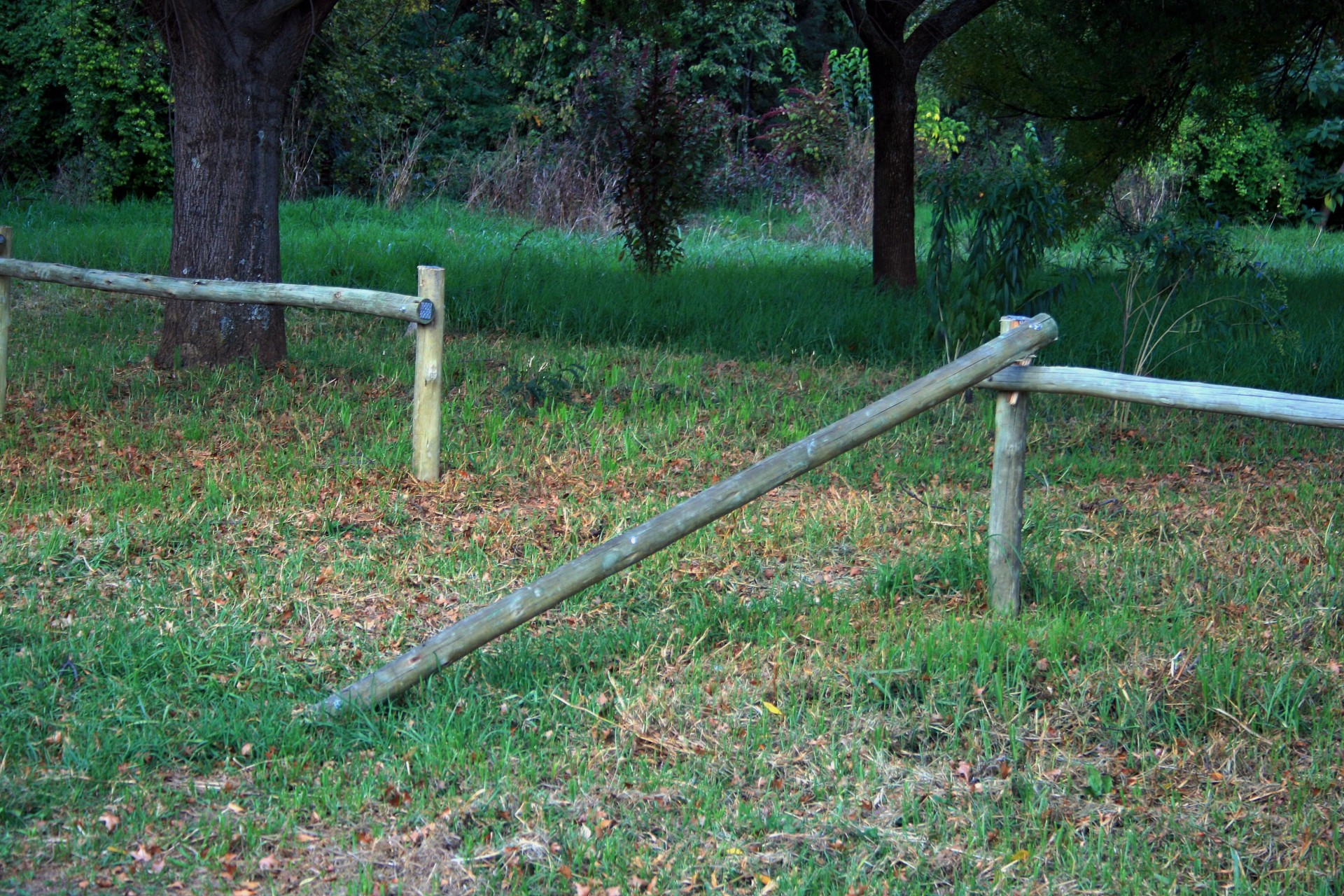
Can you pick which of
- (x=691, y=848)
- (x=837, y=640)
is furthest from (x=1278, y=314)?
(x=691, y=848)

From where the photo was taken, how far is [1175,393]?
12.2 feet

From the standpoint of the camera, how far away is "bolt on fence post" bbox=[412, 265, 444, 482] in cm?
553

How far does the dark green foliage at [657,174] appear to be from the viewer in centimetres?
1093

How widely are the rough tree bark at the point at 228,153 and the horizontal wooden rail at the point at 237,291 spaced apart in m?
0.82

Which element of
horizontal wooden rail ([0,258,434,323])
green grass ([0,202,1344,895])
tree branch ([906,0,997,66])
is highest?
tree branch ([906,0,997,66])

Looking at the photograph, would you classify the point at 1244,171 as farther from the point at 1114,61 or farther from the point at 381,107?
the point at 381,107

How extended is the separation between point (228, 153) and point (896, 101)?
563cm

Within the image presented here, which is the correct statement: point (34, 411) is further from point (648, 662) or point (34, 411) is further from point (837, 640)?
point (837, 640)

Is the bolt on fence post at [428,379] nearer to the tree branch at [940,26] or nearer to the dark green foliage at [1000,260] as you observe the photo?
the dark green foliage at [1000,260]

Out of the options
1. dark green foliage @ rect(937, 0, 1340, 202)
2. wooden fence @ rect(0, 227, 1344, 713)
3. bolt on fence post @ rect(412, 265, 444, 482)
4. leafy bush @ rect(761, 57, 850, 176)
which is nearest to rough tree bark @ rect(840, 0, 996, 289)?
dark green foliage @ rect(937, 0, 1340, 202)

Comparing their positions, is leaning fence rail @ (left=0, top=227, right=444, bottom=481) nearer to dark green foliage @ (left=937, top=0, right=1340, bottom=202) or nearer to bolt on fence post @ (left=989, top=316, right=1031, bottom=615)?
bolt on fence post @ (left=989, top=316, right=1031, bottom=615)

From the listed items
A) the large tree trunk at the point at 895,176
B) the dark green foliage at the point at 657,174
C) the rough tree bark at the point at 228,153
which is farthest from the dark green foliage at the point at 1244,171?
the rough tree bark at the point at 228,153

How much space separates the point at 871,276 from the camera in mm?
11148

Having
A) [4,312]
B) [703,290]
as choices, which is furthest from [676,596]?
[703,290]
